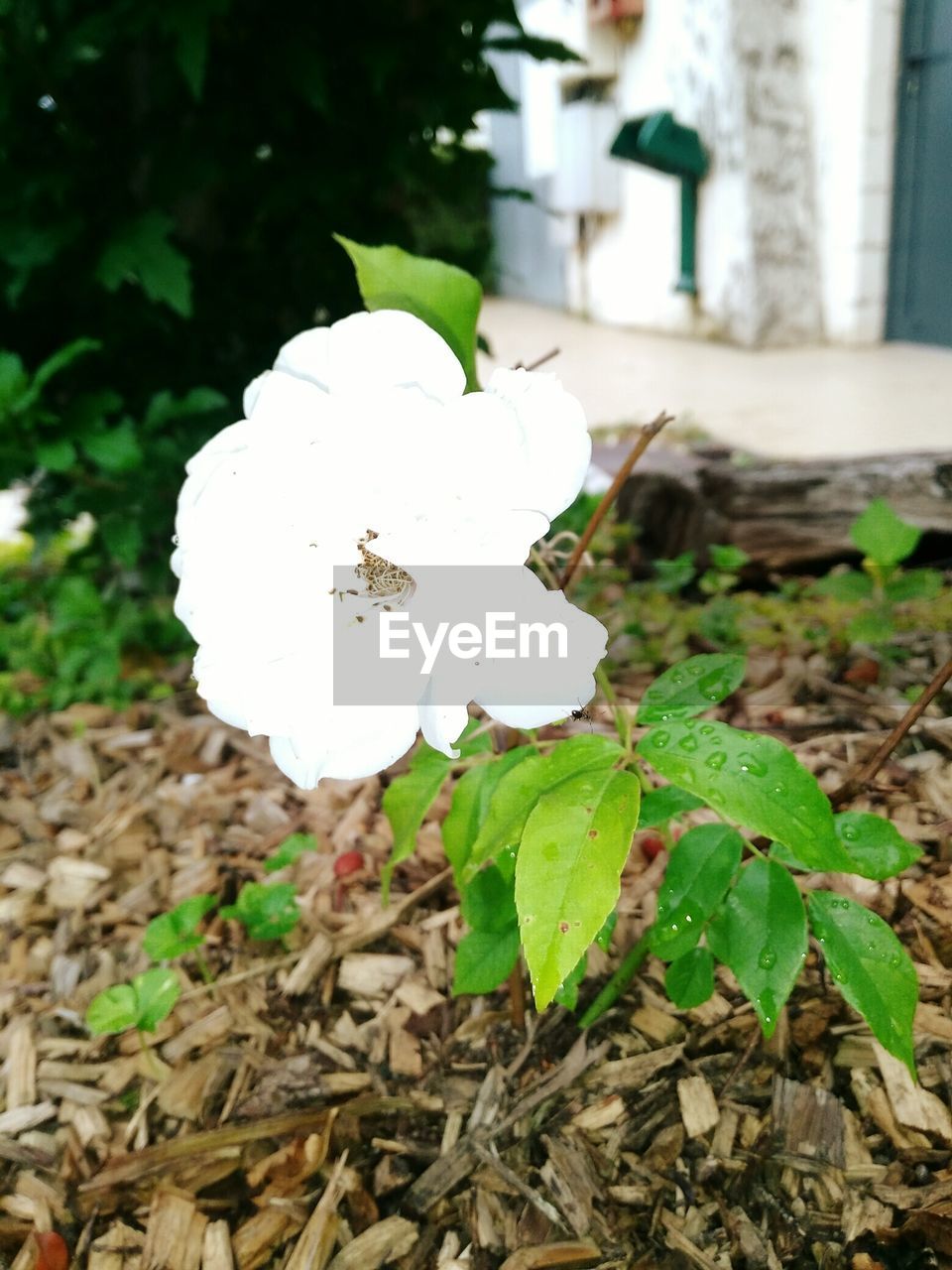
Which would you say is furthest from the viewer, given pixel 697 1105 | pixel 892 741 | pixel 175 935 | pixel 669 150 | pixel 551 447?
pixel 669 150

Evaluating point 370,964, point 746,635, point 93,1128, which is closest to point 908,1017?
point 370,964

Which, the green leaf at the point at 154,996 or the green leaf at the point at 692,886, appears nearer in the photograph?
the green leaf at the point at 692,886

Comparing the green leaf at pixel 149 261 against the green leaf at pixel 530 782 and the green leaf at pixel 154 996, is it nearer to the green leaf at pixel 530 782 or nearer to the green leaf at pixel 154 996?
the green leaf at pixel 154 996

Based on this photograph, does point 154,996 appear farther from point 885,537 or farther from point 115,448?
point 885,537

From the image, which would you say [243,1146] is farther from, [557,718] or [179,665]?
[179,665]

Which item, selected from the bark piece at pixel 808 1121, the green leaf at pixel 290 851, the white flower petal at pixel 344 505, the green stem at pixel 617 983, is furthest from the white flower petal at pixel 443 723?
the green leaf at pixel 290 851

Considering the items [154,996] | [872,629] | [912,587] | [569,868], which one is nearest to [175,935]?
[154,996]

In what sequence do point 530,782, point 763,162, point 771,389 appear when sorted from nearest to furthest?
point 530,782 → point 771,389 → point 763,162
